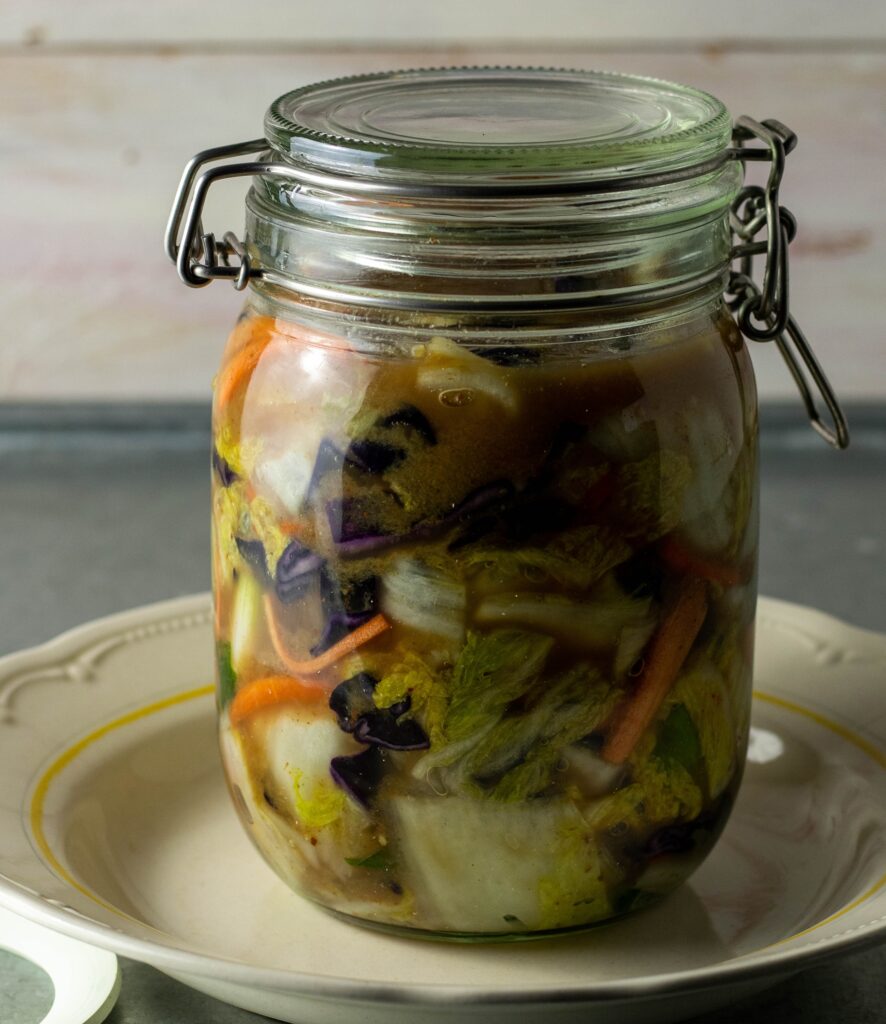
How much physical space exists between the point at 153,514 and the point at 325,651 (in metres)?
→ 0.87

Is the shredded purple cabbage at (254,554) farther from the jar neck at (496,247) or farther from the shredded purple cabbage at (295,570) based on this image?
the jar neck at (496,247)

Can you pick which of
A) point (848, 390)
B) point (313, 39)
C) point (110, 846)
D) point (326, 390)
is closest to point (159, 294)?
point (313, 39)

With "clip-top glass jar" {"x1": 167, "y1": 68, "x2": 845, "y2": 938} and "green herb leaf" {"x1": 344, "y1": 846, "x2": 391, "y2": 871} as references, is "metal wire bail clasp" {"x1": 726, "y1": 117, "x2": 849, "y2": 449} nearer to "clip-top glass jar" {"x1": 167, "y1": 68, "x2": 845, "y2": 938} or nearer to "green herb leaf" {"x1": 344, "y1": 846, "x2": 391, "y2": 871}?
"clip-top glass jar" {"x1": 167, "y1": 68, "x2": 845, "y2": 938}

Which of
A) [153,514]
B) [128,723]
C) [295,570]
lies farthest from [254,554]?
[153,514]

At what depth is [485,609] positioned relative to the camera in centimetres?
63

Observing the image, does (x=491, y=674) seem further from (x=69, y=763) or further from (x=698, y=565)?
(x=69, y=763)

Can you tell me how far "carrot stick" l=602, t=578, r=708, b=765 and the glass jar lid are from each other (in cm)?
18

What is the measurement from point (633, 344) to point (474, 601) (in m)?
0.12

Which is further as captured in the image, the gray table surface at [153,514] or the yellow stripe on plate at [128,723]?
the gray table surface at [153,514]

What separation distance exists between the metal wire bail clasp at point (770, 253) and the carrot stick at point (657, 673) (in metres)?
0.13

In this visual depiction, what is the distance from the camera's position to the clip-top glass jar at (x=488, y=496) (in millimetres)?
615

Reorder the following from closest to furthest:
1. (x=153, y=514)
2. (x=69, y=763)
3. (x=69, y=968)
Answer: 1. (x=69, y=968)
2. (x=69, y=763)
3. (x=153, y=514)

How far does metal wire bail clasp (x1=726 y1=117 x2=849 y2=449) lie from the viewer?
0.67 m

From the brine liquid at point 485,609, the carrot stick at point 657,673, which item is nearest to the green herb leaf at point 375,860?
the brine liquid at point 485,609
